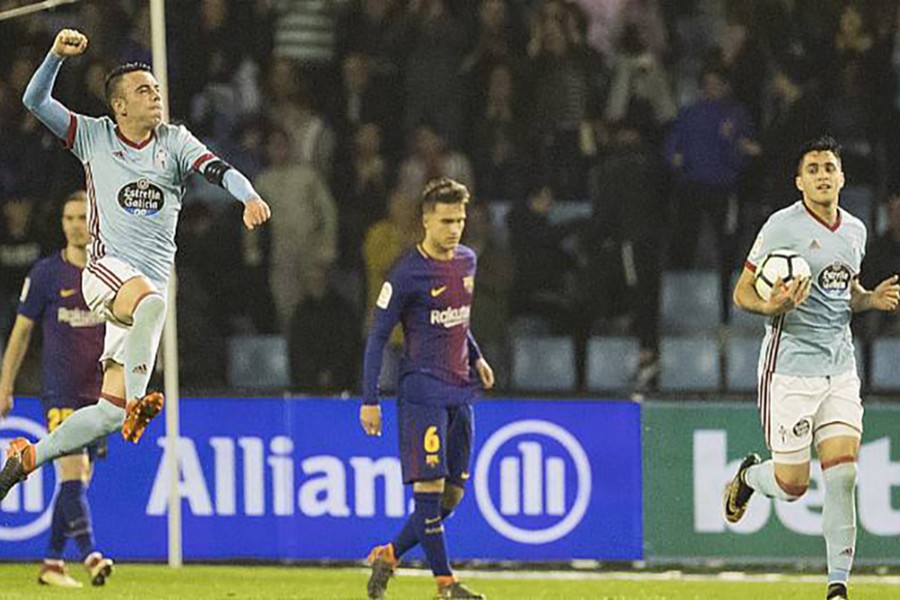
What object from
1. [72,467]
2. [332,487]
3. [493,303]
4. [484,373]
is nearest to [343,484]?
[332,487]

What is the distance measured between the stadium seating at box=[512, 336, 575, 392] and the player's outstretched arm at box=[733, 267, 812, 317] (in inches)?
213

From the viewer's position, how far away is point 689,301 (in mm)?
15109

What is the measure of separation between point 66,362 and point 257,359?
3869 millimetres

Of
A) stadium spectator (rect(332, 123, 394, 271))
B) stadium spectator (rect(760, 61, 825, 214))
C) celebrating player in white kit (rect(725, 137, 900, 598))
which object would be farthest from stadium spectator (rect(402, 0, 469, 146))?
celebrating player in white kit (rect(725, 137, 900, 598))

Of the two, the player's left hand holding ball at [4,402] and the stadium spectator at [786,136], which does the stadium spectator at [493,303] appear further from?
the player's left hand holding ball at [4,402]

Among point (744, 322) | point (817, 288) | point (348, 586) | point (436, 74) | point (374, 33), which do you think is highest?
point (374, 33)

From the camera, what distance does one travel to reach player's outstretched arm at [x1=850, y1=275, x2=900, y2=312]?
9695 millimetres

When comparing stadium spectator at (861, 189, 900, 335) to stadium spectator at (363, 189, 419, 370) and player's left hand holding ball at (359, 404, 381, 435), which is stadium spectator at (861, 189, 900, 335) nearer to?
stadium spectator at (363, 189, 419, 370)

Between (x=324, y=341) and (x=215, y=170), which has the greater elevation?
(x=215, y=170)

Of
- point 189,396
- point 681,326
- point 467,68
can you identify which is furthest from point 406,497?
point 467,68

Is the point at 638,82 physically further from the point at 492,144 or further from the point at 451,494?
the point at 451,494

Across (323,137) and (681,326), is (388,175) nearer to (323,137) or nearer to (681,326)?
(323,137)

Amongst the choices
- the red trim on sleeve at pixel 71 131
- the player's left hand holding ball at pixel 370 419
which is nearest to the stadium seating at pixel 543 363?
the player's left hand holding ball at pixel 370 419

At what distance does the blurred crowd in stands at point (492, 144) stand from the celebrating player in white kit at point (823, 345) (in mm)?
4414
